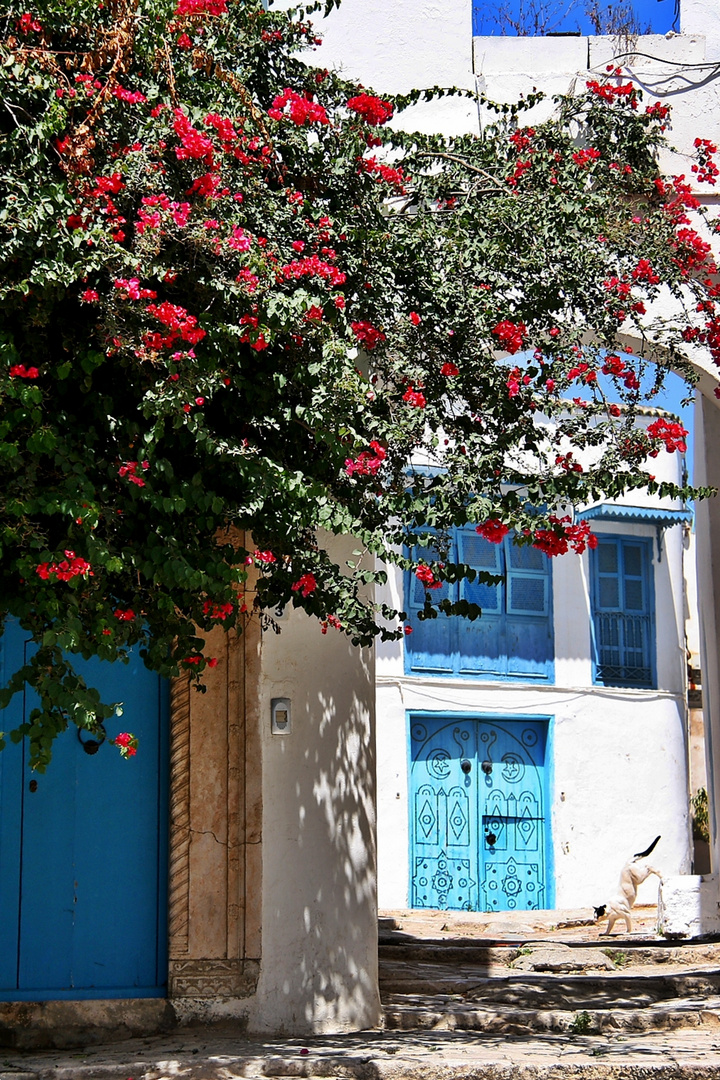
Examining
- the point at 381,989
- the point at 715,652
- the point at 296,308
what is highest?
the point at 296,308

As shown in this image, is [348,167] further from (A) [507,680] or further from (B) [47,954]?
(A) [507,680]

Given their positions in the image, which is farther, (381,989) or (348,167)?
(381,989)

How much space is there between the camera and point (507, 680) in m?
14.8

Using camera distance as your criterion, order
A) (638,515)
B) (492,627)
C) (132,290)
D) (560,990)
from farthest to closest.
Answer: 1. (638,515)
2. (492,627)
3. (560,990)
4. (132,290)

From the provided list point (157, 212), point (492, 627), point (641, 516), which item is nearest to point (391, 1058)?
point (157, 212)

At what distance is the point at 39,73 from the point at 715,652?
624 centimetres

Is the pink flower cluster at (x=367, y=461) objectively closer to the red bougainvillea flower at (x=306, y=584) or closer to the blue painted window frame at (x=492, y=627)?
the red bougainvillea flower at (x=306, y=584)

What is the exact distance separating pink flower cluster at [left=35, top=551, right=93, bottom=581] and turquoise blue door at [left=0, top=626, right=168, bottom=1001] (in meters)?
2.43

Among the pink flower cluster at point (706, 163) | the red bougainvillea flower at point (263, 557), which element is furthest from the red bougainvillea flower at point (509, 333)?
the pink flower cluster at point (706, 163)

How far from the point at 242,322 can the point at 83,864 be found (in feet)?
10.8

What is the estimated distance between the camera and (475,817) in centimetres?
1412

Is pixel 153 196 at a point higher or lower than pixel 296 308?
higher

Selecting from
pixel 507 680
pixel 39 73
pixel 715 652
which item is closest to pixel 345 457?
pixel 39 73

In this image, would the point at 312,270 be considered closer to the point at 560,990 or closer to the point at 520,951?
the point at 560,990
